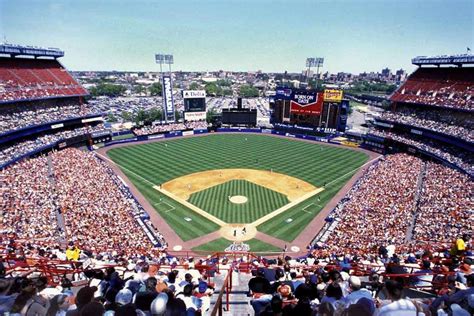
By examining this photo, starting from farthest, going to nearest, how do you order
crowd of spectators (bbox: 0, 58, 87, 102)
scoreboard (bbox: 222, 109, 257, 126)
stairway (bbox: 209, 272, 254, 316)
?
scoreboard (bbox: 222, 109, 257, 126) → crowd of spectators (bbox: 0, 58, 87, 102) → stairway (bbox: 209, 272, 254, 316)

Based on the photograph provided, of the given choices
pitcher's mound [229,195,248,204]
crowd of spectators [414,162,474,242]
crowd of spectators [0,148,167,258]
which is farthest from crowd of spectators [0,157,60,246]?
crowd of spectators [414,162,474,242]

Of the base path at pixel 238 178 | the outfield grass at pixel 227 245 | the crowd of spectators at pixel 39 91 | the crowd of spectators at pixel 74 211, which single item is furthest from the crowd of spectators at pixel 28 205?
the crowd of spectators at pixel 39 91

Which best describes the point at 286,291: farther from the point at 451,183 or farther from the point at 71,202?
the point at 451,183

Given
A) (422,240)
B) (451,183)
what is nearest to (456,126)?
(451,183)

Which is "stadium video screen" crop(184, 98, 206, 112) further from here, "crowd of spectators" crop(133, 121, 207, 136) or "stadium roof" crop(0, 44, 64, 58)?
"stadium roof" crop(0, 44, 64, 58)

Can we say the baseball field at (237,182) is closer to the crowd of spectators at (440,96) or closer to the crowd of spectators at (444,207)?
the crowd of spectators at (444,207)

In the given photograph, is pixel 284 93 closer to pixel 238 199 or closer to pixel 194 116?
pixel 194 116
